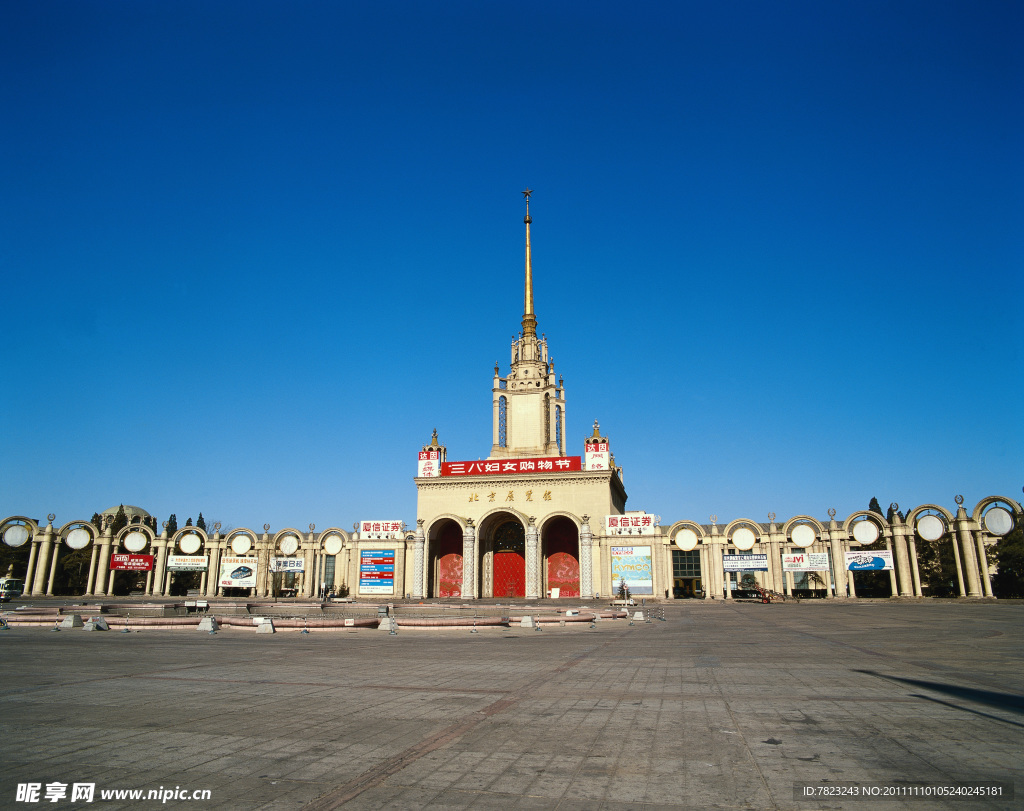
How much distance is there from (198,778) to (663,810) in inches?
154

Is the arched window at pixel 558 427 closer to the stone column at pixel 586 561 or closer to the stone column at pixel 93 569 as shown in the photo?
the stone column at pixel 586 561

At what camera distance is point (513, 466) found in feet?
204

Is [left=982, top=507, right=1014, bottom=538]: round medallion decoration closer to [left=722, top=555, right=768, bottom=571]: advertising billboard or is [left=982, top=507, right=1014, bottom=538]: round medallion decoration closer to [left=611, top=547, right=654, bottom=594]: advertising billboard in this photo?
[left=722, top=555, right=768, bottom=571]: advertising billboard

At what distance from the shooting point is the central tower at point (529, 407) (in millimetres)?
68250

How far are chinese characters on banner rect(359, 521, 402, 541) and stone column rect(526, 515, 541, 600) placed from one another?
12.9 meters

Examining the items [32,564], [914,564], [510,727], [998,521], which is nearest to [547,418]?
[914,564]

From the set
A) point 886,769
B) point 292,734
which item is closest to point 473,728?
point 292,734

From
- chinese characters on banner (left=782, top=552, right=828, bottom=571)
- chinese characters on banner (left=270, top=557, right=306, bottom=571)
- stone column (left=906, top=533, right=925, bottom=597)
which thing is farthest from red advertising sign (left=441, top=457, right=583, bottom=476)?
stone column (left=906, top=533, right=925, bottom=597)

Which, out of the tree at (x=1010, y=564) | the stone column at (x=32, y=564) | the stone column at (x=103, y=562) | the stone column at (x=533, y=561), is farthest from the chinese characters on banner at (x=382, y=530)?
the tree at (x=1010, y=564)

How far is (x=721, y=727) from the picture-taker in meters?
7.33

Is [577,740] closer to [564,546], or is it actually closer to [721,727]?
[721,727]

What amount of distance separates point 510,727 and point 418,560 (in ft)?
183

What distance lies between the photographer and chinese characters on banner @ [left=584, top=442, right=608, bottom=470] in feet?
199

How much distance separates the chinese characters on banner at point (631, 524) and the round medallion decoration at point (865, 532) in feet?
52.1
